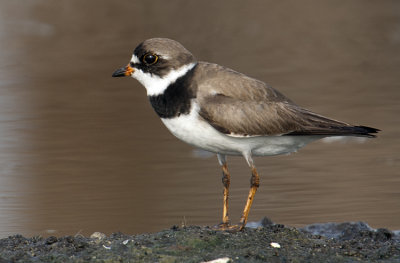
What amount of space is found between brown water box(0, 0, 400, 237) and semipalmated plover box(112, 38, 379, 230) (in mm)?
1025

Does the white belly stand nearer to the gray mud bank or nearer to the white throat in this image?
the white throat

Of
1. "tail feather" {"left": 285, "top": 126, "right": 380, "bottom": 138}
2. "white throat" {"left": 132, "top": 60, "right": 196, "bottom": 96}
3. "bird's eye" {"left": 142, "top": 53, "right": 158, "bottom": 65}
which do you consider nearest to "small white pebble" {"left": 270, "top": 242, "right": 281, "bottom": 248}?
"tail feather" {"left": 285, "top": 126, "right": 380, "bottom": 138}

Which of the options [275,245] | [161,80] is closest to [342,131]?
[275,245]

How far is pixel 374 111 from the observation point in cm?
1246

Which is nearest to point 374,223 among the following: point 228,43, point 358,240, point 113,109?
point 358,240

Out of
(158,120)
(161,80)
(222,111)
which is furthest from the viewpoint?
(158,120)

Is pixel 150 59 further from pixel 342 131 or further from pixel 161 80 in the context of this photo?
pixel 342 131

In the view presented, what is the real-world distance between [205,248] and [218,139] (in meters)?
1.05

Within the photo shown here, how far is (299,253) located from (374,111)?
6.54 m

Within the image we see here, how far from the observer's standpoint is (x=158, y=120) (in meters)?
12.8

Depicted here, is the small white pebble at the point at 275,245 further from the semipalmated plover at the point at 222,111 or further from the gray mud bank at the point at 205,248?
the semipalmated plover at the point at 222,111

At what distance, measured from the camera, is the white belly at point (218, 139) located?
6.92m

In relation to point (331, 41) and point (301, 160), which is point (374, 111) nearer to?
point (301, 160)

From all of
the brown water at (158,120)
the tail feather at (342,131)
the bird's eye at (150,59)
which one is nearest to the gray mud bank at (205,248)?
the tail feather at (342,131)
